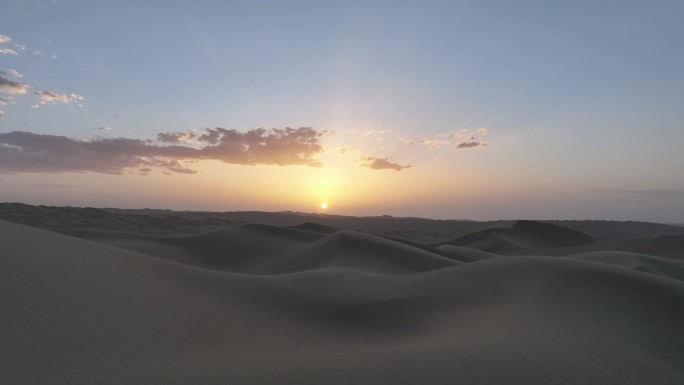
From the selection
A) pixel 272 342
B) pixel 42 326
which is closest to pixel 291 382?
pixel 272 342

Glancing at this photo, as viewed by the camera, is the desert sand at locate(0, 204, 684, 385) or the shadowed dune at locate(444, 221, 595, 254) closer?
the desert sand at locate(0, 204, 684, 385)

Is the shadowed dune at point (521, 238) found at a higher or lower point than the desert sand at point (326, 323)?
higher

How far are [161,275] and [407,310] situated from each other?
7.48ft

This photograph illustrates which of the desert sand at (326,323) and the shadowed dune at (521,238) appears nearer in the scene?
the desert sand at (326,323)

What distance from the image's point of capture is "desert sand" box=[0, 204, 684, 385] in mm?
2121

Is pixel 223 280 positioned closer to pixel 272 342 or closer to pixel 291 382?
pixel 272 342

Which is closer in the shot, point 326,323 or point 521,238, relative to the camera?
point 326,323

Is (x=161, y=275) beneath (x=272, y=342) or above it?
above

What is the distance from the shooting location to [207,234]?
9508 millimetres

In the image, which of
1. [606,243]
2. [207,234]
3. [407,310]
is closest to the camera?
[407,310]

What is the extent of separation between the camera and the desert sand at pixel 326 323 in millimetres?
2121

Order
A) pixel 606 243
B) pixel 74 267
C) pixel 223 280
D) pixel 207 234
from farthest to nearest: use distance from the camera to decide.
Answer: pixel 606 243 → pixel 207 234 → pixel 223 280 → pixel 74 267

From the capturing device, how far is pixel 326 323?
3795mm

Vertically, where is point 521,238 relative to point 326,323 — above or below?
above
